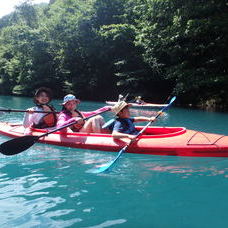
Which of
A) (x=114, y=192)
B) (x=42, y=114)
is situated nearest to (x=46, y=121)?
(x=42, y=114)

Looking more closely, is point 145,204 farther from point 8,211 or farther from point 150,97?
point 150,97

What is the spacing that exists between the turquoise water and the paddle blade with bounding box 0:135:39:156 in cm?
21

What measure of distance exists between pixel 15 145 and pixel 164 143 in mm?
2512

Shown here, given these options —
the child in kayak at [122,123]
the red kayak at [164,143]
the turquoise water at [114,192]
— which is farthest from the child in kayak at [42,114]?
the child in kayak at [122,123]

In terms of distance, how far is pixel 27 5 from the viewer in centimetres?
3609

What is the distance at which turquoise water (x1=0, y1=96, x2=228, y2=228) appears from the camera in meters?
3.13

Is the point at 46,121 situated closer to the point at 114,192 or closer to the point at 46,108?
the point at 46,108

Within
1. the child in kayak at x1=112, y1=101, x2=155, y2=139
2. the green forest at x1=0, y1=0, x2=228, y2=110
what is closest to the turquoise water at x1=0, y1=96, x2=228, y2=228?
the child in kayak at x1=112, y1=101, x2=155, y2=139

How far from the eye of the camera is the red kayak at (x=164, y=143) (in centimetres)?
521

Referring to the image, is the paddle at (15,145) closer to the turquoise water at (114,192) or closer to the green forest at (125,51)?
the turquoise water at (114,192)

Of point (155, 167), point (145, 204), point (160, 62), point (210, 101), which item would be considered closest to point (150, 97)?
point (160, 62)

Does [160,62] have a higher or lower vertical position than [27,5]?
lower

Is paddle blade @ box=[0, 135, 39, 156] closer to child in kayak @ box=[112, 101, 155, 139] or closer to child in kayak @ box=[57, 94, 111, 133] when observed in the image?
child in kayak @ box=[57, 94, 111, 133]

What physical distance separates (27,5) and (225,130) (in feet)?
108
